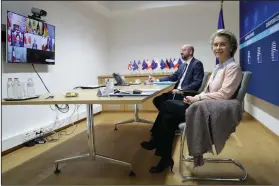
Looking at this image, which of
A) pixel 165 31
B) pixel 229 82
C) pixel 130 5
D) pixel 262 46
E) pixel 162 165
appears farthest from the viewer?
pixel 165 31

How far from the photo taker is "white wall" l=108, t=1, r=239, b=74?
17.1 ft

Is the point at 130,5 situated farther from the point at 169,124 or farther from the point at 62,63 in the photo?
the point at 169,124

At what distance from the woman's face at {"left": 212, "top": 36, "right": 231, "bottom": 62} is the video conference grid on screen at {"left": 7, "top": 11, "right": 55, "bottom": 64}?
2087 millimetres

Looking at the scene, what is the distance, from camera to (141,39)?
221 inches

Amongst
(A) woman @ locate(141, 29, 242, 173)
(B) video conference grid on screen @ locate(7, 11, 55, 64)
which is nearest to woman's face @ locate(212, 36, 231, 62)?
(A) woman @ locate(141, 29, 242, 173)

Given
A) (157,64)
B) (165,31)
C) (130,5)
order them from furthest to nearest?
(165,31), (157,64), (130,5)

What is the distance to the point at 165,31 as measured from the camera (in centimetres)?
548

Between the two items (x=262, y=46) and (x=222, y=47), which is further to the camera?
(x=262, y=46)

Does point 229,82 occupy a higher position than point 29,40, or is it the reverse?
point 29,40

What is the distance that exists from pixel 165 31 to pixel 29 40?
334 cm

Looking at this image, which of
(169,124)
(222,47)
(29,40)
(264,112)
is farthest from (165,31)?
(169,124)

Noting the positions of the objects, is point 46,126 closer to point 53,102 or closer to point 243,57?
point 53,102

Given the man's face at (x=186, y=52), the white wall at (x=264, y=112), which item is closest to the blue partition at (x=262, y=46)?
the white wall at (x=264, y=112)

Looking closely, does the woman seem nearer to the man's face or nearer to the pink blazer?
the pink blazer
